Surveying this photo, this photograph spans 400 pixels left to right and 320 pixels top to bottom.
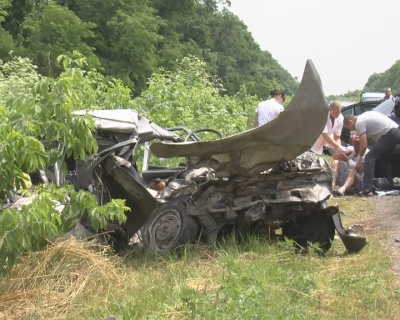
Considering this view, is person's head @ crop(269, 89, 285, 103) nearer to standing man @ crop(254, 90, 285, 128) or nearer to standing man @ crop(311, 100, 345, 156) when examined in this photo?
standing man @ crop(254, 90, 285, 128)

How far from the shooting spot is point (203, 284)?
5.32 meters

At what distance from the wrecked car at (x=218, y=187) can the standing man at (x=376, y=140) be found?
3.68m

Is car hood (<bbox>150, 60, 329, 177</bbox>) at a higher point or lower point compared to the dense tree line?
lower

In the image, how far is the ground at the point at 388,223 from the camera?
6.65 meters

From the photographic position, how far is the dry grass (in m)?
5.04

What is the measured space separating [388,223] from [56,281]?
4.19 metres

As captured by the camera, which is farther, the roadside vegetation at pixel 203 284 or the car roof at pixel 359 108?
the car roof at pixel 359 108

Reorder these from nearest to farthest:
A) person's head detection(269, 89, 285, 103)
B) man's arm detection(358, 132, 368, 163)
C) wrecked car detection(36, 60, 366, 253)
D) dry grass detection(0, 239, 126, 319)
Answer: dry grass detection(0, 239, 126, 319) → wrecked car detection(36, 60, 366, 253) → man's arm detection(358, 132, 368, 163) → person's head detection(269, 89, 285, 103)

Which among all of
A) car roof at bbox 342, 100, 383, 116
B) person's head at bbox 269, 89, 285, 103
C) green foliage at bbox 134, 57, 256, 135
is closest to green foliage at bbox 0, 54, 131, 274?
person's head at bbox 269, 89, 285, 103

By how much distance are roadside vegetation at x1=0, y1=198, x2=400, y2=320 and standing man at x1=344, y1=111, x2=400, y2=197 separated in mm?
3921

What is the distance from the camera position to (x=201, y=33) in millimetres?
65188

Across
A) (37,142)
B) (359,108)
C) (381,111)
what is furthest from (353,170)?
(37,142)

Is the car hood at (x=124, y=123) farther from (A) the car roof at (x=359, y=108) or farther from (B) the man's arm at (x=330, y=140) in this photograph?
(A) the car roof at (x=359, y=108)

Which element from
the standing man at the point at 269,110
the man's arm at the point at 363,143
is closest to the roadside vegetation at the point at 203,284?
the man's arm at the point at 363,143
